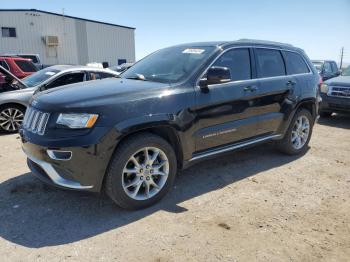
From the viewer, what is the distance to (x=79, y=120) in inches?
126

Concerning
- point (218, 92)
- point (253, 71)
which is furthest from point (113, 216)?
point (253, 71)

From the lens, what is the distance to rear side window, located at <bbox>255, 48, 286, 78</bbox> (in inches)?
191

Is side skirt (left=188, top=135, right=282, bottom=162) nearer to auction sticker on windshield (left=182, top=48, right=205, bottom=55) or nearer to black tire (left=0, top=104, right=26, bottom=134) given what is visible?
auction sticker on windshield (left=182, top=48, right=205, bottom=55)

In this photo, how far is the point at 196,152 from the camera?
406cm

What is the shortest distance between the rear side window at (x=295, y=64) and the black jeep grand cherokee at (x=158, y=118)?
0.11 metres

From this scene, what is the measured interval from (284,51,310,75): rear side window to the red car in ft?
→ 28.5

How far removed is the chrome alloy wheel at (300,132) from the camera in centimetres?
558

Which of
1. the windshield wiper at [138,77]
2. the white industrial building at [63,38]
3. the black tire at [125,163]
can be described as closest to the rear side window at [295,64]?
the windshield wiper at [138,77]

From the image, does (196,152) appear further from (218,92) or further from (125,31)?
(125,31)

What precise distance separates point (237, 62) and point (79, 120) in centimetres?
239

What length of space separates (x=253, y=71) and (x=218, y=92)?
0.89 m

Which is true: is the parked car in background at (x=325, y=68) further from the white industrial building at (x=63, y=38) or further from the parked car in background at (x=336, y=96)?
the white industrial building at (x=63, y=38)

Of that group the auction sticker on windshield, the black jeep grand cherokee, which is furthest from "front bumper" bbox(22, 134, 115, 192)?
the auction sticker on windshield

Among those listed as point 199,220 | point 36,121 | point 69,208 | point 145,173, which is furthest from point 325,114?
point 36,121
